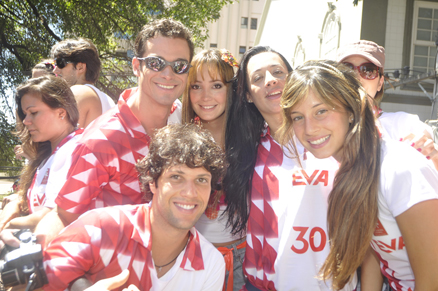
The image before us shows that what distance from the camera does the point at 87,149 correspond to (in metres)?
2.13

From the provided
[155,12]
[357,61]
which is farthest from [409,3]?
[357,61]

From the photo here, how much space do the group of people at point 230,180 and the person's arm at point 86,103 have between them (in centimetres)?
47

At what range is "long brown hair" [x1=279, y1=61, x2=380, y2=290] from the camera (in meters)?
1.77

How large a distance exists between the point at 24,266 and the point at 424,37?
11.0 metres

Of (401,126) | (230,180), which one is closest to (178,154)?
(230,180)

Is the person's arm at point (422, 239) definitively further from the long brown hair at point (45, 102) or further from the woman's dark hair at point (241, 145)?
the long brown hair at point (45, 102)

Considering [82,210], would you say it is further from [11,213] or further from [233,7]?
[233,7]

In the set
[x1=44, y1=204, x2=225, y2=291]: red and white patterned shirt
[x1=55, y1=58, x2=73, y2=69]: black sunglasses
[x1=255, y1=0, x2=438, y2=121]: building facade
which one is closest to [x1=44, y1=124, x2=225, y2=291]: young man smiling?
[x1=44, y1=204, x2=225, y2=291]: red and white patterned shirt

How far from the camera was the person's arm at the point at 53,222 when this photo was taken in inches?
78.0

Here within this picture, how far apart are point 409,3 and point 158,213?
33.4 feet

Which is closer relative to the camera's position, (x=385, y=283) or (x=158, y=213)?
(x=158, y=213)

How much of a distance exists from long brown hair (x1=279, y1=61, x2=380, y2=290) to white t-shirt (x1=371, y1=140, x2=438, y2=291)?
45 millimetres

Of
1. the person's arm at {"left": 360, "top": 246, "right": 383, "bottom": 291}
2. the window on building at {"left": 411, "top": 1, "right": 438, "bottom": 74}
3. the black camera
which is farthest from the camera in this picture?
the window on building at {"left": 411, "top": 1, "right": 438, "bottom": 74}

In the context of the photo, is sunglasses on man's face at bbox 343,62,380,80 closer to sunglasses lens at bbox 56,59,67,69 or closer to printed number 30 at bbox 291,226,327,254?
printed number 30 at bbox 291,226,327,254
